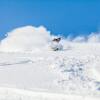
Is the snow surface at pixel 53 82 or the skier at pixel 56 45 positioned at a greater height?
the skier at pixel 56 45

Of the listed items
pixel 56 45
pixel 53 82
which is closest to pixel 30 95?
pixel 53 82

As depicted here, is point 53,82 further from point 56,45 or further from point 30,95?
point 56,45

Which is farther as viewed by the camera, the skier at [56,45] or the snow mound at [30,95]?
the skier at [56,45]

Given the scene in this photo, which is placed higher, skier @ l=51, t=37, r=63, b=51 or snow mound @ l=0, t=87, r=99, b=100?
skier @ l=51, t=37, r=63, b=51

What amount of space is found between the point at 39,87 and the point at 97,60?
5797 millimetres

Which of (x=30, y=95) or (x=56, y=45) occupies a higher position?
(x=56, y=45)

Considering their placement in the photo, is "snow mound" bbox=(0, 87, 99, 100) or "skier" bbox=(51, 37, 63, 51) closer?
"snow mound" bbox=(0, 87, 99, 100)

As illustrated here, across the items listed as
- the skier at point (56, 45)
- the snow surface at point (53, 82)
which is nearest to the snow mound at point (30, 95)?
the snow surface at point (53, 82)

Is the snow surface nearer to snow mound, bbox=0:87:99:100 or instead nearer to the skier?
snow mound, bbox=0:87:99:100

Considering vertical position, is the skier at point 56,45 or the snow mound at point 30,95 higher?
the skier at point 56,45

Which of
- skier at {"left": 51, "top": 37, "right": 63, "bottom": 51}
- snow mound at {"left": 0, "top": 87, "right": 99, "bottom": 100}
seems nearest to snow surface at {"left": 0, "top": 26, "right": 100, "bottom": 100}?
snow mound at {"left": 0, "top": 87, "right": 99, "bottom": 100}

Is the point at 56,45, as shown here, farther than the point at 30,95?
Yes

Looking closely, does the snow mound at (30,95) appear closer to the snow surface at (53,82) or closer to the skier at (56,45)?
the snow surface at (53,82)

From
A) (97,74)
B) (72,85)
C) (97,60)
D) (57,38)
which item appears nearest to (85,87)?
(72,85)
